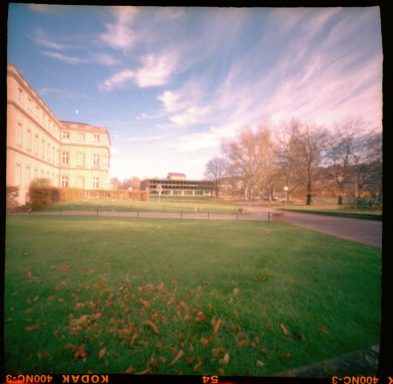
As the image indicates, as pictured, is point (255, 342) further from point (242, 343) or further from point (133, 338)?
point (133, 338)

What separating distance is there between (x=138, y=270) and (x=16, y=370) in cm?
246

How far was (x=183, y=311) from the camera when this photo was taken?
296 cm

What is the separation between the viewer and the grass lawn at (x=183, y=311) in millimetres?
2164

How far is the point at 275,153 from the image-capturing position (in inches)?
1049

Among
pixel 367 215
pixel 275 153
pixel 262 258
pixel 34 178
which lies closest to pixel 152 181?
pixel 275 153

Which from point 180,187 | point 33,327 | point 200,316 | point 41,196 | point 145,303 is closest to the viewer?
point 33,327

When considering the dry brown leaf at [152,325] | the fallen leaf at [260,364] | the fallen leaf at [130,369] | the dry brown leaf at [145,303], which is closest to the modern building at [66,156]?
the dry brown leaf at [145,303]

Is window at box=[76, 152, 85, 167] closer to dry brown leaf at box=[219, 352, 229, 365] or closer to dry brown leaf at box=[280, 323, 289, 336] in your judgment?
dry brown leaf at box=[219, 352, 229, 365]

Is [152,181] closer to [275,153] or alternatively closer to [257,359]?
[275,153]

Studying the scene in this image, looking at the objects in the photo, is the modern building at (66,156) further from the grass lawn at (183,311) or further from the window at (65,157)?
the grass lawn at (183,311)

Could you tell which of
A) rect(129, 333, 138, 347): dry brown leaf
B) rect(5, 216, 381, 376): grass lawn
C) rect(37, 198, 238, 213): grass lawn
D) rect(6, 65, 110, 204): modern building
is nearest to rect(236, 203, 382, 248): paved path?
rect(5, 216, 381, 376): grass lawn

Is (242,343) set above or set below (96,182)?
below

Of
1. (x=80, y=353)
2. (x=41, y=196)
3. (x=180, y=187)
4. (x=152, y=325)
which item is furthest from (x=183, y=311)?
(x=180, y=187)

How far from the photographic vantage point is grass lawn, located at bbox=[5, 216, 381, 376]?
2164mm
